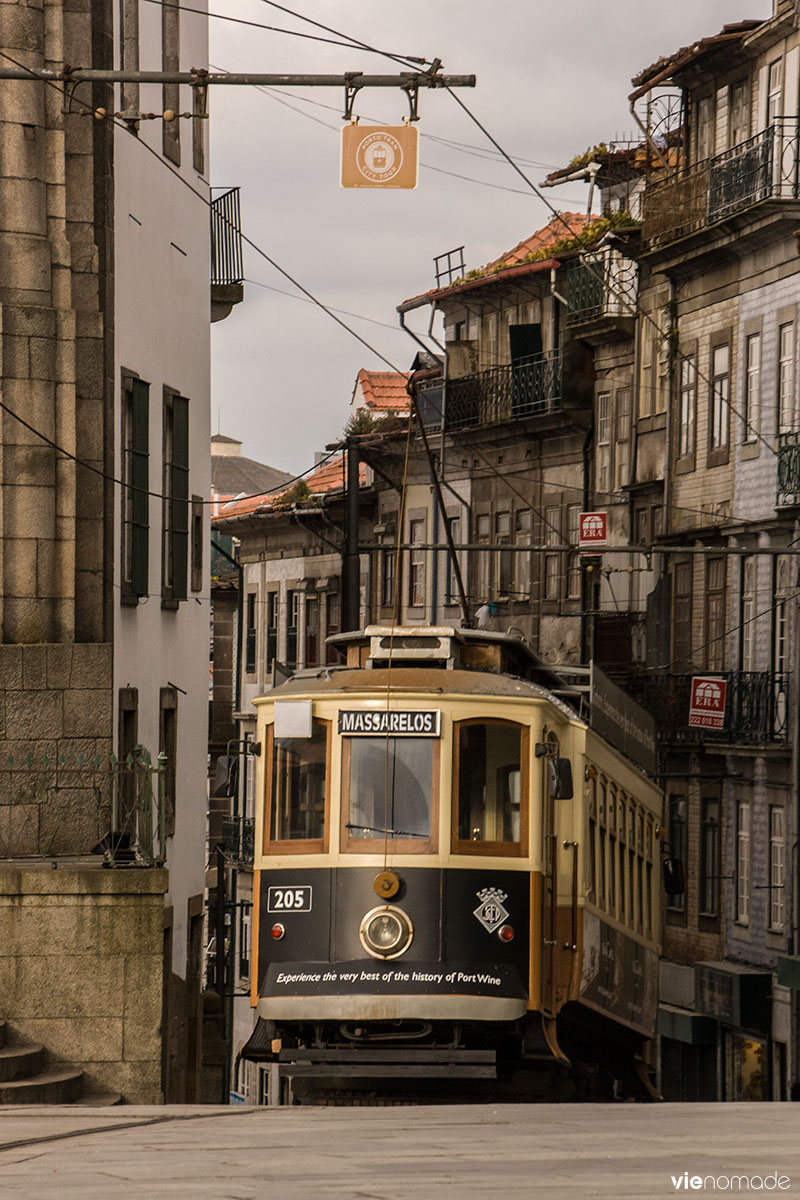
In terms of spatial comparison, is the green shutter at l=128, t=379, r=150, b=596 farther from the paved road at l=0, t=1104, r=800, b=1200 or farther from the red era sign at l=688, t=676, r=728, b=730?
the red era sign at l=688, t=676, r=728, b=730

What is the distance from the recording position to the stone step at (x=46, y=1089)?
14617 millimetres

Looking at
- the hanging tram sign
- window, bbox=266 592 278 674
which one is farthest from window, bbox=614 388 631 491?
the hanging tram sign

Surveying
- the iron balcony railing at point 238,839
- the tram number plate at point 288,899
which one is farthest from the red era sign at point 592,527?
the tram number plate at point 288,899

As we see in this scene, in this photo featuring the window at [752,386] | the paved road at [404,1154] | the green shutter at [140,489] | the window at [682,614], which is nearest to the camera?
the paved road at [404,1154]

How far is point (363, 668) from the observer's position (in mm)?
16516

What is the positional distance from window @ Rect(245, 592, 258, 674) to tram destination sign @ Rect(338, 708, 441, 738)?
46.1m

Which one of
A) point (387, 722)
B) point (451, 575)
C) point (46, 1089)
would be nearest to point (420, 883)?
point (387, 722)

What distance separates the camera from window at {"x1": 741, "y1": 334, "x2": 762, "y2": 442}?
39312 mm

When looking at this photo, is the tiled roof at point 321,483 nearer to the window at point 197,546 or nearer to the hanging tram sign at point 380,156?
the window at point 197,546

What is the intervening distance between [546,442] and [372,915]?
34.1 meters

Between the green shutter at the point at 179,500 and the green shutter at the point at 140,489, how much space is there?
77.0 inches

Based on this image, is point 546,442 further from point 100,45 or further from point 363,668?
point 363,668

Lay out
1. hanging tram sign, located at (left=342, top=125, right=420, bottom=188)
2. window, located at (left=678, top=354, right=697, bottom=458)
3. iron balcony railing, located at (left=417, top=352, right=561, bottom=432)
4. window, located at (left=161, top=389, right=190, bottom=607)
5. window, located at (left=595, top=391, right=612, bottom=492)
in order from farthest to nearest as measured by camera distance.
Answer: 1. iron balcony railing, located at (left=417, top=352, right=561, bottom=432)
2. window, located at (left=595, top=391, right=612, bottom=492)
3. window, located at (left=678, top=354, right=697, bottom=458)
4. window, located at (left=161, top=389, right=190, bottom=607)
5. hanging tram sign, located at (left=342, top=125, right=420, bottom=188)

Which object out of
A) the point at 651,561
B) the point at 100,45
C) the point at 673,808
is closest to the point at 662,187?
Result: the point at 651,561
